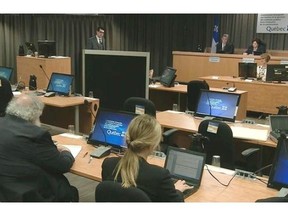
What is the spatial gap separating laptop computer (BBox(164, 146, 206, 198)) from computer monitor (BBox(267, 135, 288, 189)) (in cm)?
45

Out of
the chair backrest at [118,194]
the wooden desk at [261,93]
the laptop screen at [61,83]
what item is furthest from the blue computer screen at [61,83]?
the chair backrest at [118,194]

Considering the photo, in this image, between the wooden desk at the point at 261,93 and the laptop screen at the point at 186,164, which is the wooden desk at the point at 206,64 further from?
the laptop screen at the point at 186,164

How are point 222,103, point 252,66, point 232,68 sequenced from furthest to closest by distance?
1. point 232,68
2. point 252,66
3. point 222,103

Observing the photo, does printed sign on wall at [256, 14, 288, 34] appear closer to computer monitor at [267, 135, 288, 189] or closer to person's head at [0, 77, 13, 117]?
person's head at [0, 77, 13, 117]

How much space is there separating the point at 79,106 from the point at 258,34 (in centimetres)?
708

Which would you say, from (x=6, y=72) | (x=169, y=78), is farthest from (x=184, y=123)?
(x=6, y=72)

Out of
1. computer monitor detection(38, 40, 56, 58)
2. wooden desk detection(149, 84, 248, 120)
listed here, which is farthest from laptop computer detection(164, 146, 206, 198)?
computer monitor detection(38, 40, 56, 58)

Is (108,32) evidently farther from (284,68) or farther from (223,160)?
(223,160)

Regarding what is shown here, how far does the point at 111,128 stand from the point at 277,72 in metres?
4.93

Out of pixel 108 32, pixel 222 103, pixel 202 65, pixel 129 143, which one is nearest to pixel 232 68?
pixel 202 65

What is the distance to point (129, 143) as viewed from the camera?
2.15 m

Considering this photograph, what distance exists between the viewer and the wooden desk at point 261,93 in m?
7.11

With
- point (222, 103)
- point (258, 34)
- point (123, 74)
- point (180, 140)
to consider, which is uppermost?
point (258, 34)

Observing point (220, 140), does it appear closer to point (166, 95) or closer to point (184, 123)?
point (184, 123)
